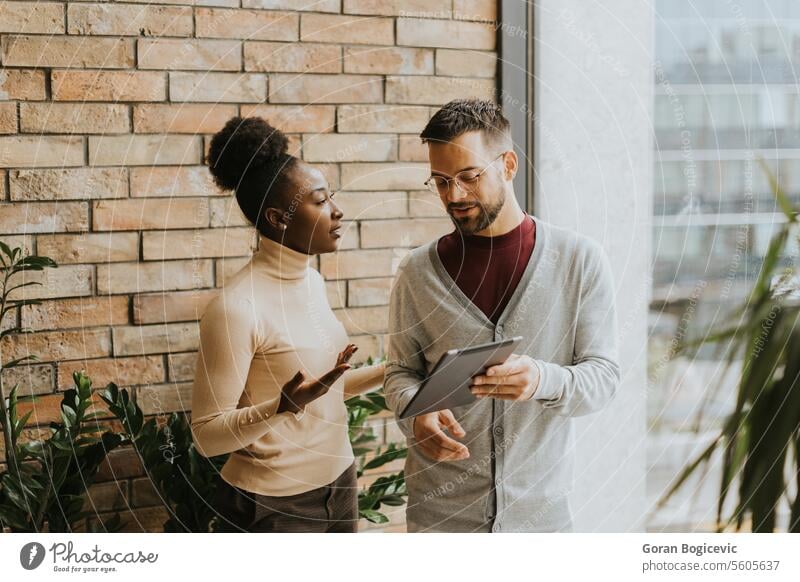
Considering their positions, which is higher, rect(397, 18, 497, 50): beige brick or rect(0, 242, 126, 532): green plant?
rect(397, 18, 497, 50): beige brick

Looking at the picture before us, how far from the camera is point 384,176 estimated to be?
159cm

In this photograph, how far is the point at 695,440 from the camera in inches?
69.1

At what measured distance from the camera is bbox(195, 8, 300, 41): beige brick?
1.49 m

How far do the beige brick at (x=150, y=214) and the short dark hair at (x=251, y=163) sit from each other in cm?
8

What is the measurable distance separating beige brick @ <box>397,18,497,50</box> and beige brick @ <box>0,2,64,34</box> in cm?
57

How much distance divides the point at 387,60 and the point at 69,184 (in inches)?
23.2

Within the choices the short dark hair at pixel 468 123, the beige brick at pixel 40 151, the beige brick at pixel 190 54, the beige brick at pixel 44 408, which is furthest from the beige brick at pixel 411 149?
the beige brick at pixel 44 408

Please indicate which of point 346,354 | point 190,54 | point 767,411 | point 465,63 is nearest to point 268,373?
point 346,354

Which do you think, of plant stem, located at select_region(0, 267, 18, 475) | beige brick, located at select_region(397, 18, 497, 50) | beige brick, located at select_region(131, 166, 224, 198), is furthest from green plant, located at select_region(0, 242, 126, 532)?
beige brick, located at select_region(397, 18, 497, 50)

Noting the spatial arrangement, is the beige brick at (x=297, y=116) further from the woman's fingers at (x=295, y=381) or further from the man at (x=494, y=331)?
the woman's fingers at (x=295, y=381)

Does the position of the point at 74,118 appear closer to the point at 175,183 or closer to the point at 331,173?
the point at 175,183

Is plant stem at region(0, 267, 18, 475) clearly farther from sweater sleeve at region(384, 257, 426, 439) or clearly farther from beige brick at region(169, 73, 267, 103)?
sweater sleeve at region(384, 257, 426, 439)
